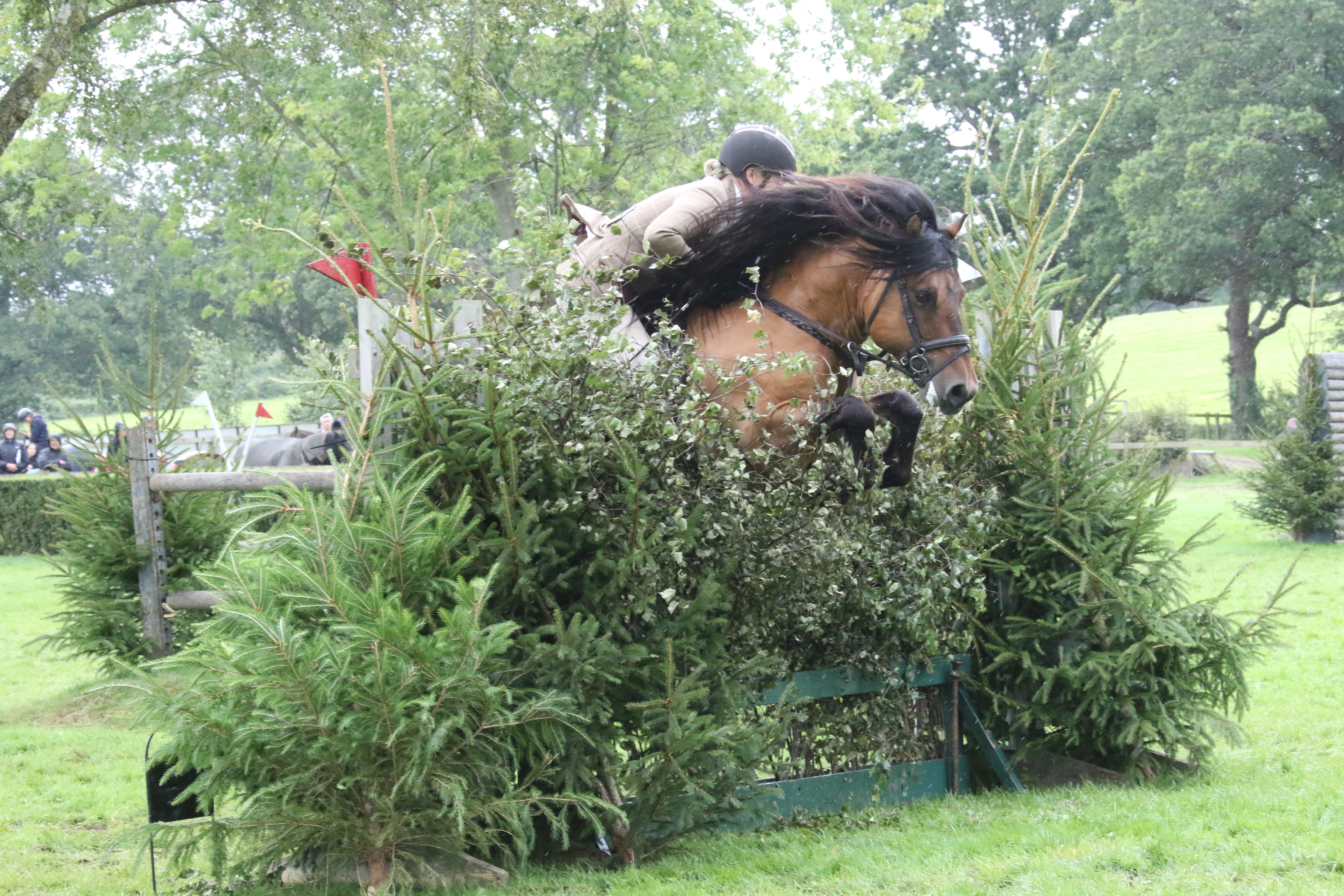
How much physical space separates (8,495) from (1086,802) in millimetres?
16832

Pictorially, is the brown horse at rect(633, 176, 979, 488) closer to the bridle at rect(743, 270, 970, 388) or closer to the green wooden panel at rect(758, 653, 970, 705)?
Result: the bridle at rect(743, 270, 970, 388)

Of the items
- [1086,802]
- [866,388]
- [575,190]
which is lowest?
[1086,802]

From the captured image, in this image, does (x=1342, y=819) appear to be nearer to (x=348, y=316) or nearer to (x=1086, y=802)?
(x=1086, y=802)

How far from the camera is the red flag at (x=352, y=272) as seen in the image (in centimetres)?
410

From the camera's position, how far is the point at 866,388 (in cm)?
584

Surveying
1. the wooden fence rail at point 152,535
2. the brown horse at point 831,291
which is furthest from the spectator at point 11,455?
the brown horse at point 831,291

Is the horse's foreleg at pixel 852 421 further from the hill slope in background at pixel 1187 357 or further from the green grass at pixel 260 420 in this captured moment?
the hill slope in background at pixel 1187 357

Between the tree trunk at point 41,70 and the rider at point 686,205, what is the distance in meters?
2.88

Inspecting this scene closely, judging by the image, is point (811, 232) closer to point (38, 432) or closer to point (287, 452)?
point (287, 452)

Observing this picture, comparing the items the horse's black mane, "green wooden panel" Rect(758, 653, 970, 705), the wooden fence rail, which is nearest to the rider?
the horse's black mane

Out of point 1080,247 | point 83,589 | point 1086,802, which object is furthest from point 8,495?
point 1080,247

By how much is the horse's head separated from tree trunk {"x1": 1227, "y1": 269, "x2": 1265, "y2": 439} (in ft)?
105

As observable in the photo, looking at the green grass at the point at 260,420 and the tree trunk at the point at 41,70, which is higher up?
the tree trunk at the point at 41,70

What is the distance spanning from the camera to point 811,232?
5.32 m
